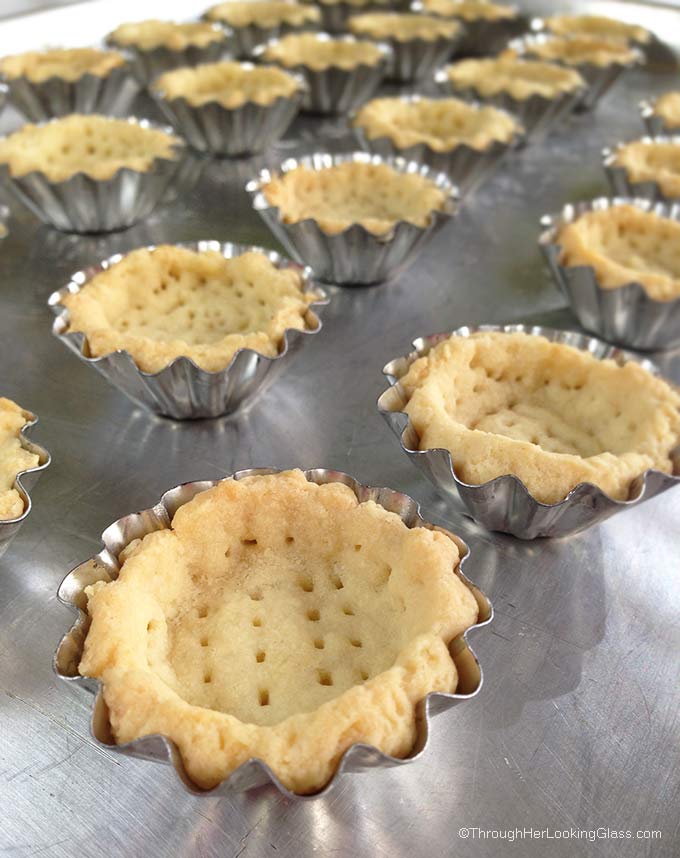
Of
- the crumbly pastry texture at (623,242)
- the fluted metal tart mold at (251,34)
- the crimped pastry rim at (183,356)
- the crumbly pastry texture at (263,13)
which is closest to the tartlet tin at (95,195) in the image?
the crimped pastry rim at (183,356)

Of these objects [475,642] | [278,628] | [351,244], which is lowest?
[475,642]

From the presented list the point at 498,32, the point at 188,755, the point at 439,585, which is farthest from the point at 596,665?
the point at 498,32

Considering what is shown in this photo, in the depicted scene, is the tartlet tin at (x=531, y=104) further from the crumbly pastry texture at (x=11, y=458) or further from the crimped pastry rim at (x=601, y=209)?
the crumbly pastry texture at (x=11, y=458)

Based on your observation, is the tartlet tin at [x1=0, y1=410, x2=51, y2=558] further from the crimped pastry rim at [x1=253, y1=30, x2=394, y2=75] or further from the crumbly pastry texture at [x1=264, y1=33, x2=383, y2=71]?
the crumbly pastry texture at [x1=264, y1=33, x2=383, y2=71]

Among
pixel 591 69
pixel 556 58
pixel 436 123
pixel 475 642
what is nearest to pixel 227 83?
pixel 436 123

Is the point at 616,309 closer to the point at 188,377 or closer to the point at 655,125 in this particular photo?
the point at 188,377

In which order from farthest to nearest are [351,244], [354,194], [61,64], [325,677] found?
[61,64] → [354,194] → [351,244] → [325,677]
